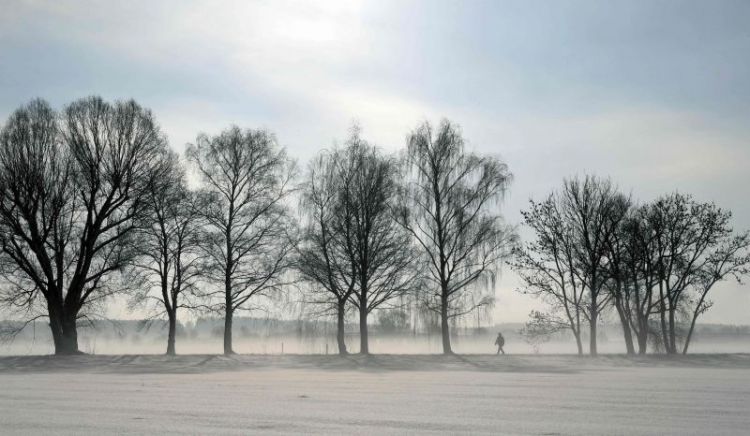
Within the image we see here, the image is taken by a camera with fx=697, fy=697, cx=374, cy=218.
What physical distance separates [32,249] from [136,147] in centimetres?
747

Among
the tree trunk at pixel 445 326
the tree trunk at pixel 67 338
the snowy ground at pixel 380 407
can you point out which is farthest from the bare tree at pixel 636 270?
the tree trunk at pixel 67 338

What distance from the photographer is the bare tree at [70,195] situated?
35938 mm

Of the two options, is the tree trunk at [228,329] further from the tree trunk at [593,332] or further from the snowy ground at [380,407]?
the tree trunk at [593,332]

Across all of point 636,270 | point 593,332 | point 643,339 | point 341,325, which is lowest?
point 643,339

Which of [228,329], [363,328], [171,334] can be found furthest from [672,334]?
[171,334]

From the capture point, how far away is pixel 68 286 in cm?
3831

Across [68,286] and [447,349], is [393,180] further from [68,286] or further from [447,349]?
[68,286]

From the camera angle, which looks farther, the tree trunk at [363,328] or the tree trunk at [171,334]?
the tree trunk at [363,328]

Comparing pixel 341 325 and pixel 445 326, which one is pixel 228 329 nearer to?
pixel 341 325

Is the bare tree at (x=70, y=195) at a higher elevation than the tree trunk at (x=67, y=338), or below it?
higher

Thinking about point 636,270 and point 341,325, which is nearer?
point 341,325

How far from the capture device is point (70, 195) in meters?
37.4

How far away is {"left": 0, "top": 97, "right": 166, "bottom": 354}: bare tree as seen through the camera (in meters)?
35.9

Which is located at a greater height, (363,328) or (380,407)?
(363,328)
